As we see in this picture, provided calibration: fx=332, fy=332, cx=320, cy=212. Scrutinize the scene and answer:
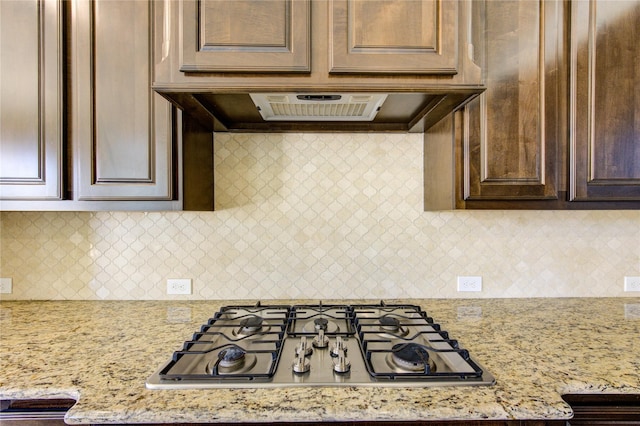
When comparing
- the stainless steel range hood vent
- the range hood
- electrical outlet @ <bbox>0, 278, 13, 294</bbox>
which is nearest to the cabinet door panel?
the range hood

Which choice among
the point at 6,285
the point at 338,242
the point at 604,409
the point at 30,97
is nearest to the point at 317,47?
the point at 338,242

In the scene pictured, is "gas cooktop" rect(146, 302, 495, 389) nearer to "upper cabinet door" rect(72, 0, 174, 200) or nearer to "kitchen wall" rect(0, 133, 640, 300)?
"kitchen wall" rect(0, 133, 640, 300)

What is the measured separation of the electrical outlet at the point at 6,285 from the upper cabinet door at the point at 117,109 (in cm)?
80

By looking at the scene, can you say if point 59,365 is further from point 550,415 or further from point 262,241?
point 550,415

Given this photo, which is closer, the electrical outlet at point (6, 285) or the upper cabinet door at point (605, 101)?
the upper cabinet door at point (605, 101)

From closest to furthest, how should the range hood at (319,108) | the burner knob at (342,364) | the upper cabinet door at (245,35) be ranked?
the burner knob at (342,364)
the upper cabinet door at (245,35)
the range hood at (319,108)

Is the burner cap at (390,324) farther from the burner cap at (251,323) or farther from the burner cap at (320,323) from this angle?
the burner cap at (251,323)

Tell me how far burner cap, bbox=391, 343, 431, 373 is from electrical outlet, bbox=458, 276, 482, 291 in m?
0.72

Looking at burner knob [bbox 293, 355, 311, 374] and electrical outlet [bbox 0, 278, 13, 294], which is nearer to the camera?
burner knob [bbox 293, 355, 311, 374]

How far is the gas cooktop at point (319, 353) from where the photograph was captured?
0.88 meters

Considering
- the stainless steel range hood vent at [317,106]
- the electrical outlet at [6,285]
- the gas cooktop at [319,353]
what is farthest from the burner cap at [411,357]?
the electrical outlet at [6,285]

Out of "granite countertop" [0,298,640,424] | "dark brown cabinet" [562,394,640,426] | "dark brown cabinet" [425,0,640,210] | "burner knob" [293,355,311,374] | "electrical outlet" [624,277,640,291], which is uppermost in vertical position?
"dark brown cabinet" [425,0,640,210]

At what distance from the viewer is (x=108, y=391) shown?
0.85 meters

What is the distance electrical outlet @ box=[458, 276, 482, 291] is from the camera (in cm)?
163
